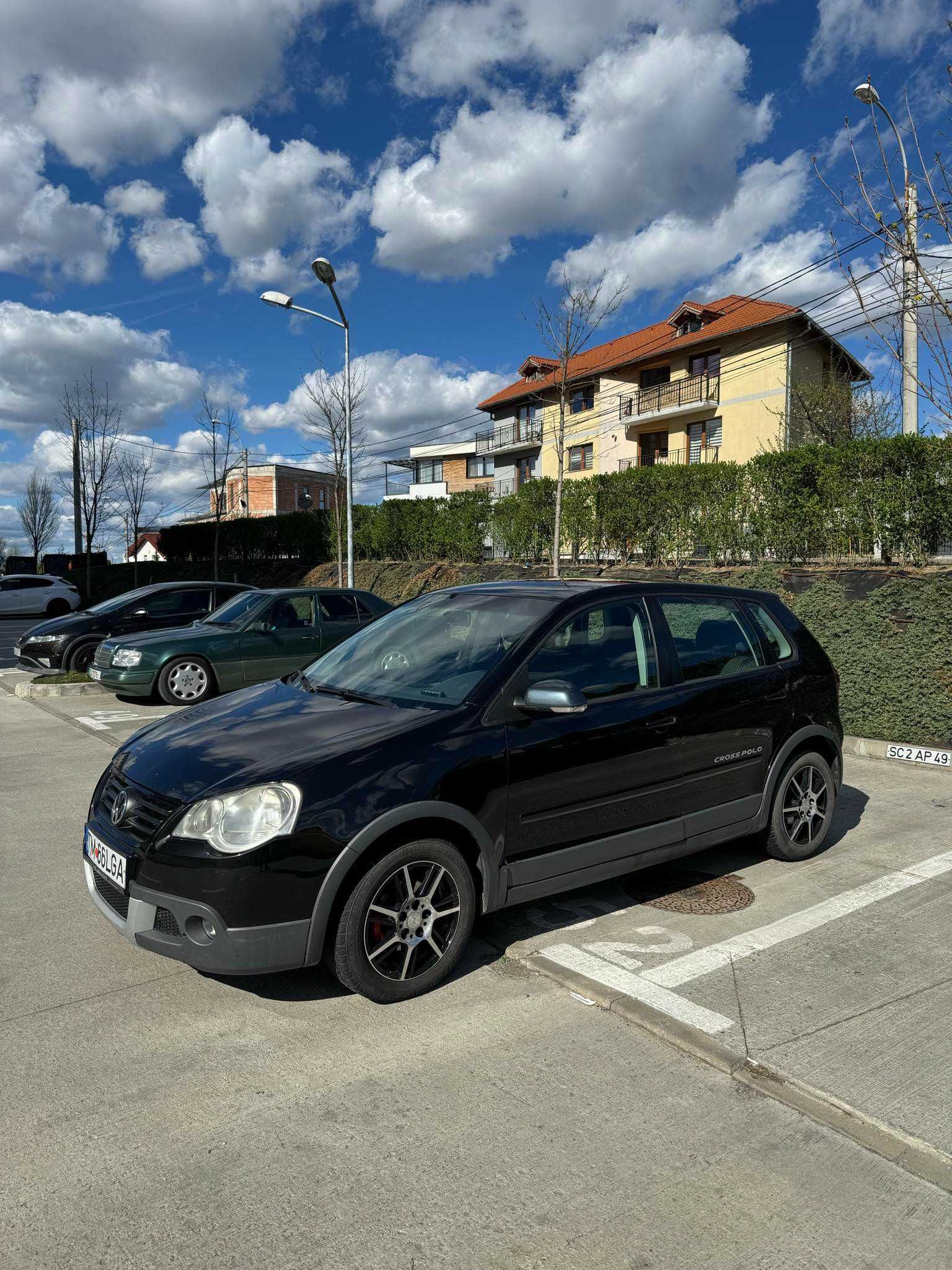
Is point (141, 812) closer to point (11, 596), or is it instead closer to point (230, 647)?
point (230, 647)

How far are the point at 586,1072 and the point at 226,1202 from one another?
122cm

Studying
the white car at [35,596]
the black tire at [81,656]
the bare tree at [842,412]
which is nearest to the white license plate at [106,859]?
the black tire at [81,656]

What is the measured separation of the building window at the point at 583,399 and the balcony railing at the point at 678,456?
4107mm

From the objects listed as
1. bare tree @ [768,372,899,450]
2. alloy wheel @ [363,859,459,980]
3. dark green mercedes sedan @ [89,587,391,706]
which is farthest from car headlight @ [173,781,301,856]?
bare tree @ [768,372,899,450]

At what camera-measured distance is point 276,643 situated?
10633mm

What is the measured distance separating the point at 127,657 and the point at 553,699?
26.0 feet

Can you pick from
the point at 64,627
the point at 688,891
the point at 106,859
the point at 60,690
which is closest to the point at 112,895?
the point at 106,859

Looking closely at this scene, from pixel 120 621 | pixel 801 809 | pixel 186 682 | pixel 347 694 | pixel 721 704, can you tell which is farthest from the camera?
pixel 120 621

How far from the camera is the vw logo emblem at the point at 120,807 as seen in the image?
3.48 m

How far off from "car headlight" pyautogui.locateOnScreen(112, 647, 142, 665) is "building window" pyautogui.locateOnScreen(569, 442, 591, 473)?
114 feet

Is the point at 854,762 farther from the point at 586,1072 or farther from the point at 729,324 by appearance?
the point at 729,324

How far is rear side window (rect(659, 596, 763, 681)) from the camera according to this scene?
4.57 metres

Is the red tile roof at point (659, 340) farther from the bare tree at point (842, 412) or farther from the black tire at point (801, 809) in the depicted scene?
the black tire at point (801, 809)

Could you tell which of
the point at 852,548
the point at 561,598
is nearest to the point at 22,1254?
the point at 561,598
